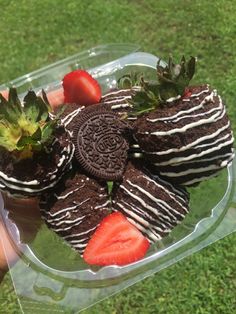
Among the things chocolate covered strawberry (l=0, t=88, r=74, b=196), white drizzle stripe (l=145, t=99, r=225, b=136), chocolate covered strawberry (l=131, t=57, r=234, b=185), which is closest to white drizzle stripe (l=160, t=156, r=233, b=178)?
chocolate covered strawberry (l=131, t=57, r=234, b=185)

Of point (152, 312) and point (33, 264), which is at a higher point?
point (33, 264)

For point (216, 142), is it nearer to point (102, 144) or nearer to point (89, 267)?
point (102, 144)

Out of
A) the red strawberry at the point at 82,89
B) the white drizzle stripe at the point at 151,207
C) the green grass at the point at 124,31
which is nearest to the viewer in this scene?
the white drizzle stripe at the point at 151,207

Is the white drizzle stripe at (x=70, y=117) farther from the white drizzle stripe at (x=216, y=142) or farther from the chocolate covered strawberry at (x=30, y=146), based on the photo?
the white drizzle stripe at (x=216, y=142)

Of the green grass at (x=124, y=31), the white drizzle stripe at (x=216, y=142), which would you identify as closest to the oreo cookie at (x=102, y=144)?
the white drizzle stripe at (x=216, y=142)

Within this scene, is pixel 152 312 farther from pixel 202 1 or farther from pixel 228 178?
pixel 202 1

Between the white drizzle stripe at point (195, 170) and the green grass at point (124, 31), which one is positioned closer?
the white drizzle stripe at point (195, 170)

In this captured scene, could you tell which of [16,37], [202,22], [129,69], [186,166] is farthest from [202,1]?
[186,166]
